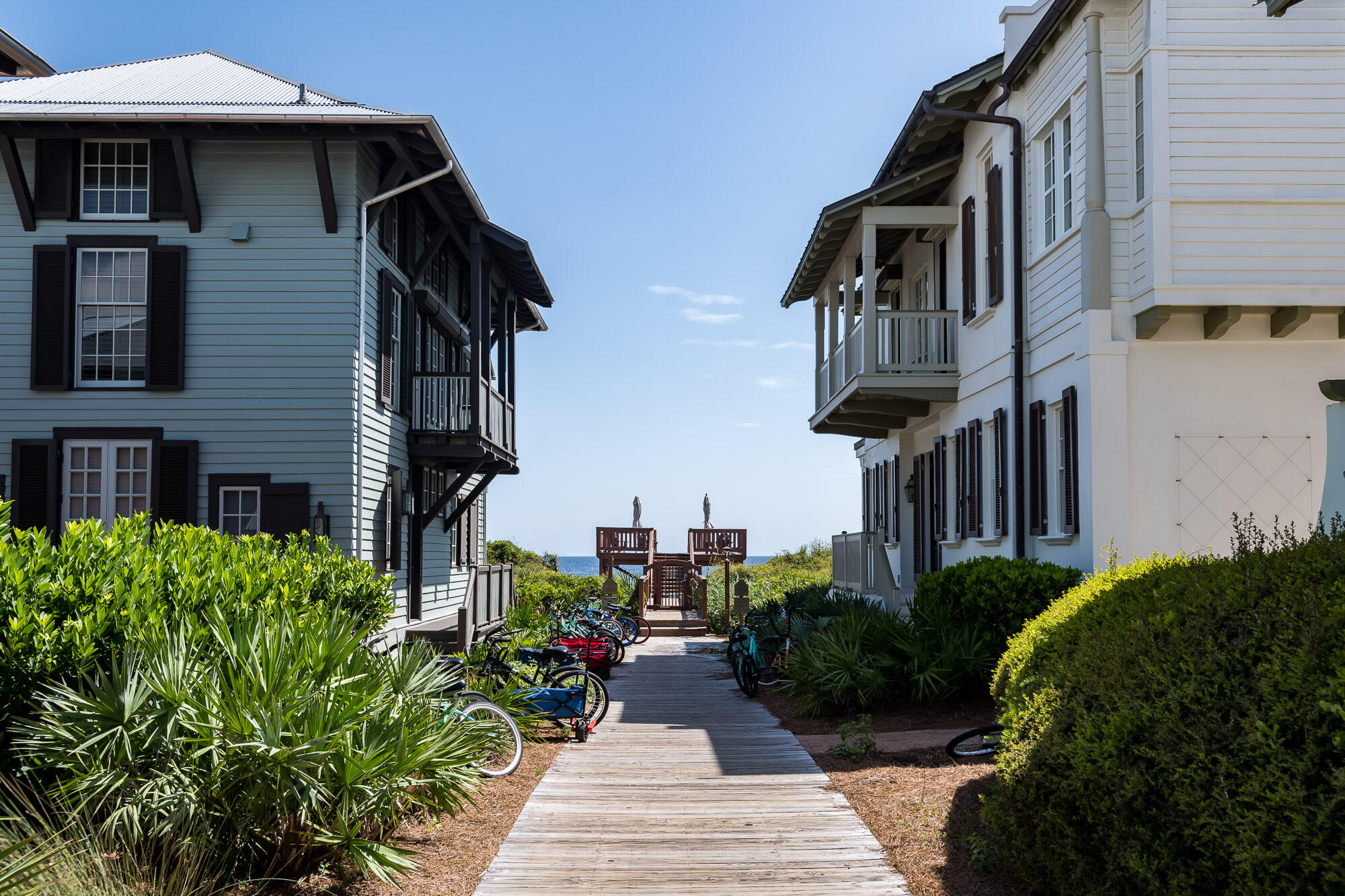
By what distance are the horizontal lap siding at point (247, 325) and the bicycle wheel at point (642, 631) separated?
472 inches

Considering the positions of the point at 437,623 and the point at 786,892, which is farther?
the point at 437,623

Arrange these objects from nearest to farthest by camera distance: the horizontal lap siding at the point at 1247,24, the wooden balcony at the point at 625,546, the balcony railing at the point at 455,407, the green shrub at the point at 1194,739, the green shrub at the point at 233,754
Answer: the green shrub at the point at 1194,739 → the green shrub at the point at 233,754 → the horizontal lap siding at the point at 1247,24 → the balcony railing at the point at 455,407 → the wooden balcony at the point at 625,546

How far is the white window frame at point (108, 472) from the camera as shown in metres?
15.1

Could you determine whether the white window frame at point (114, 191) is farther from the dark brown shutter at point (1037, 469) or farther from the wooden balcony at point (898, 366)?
the dark brown shutter at point (1037, 469)

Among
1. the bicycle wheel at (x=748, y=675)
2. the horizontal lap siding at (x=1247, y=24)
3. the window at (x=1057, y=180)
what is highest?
the horizontal lap siding at (x=1247, y=24)

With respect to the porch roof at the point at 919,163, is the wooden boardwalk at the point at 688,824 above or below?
below

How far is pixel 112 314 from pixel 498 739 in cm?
938

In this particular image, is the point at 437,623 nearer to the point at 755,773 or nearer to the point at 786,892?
the point at 755,773

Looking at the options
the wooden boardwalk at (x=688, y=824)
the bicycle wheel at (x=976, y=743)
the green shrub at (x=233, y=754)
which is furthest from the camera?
the bicycle wheel at (x=976, y=743)

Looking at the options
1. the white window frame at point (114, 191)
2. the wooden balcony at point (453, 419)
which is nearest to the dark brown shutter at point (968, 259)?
the wooden balcony at point (453, 419)

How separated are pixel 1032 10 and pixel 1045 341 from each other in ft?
15.8

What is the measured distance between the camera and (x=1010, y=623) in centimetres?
1219

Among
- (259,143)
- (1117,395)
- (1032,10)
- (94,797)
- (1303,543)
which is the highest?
(1032,10)

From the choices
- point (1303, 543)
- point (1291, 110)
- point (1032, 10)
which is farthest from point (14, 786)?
point (1032, 10)
